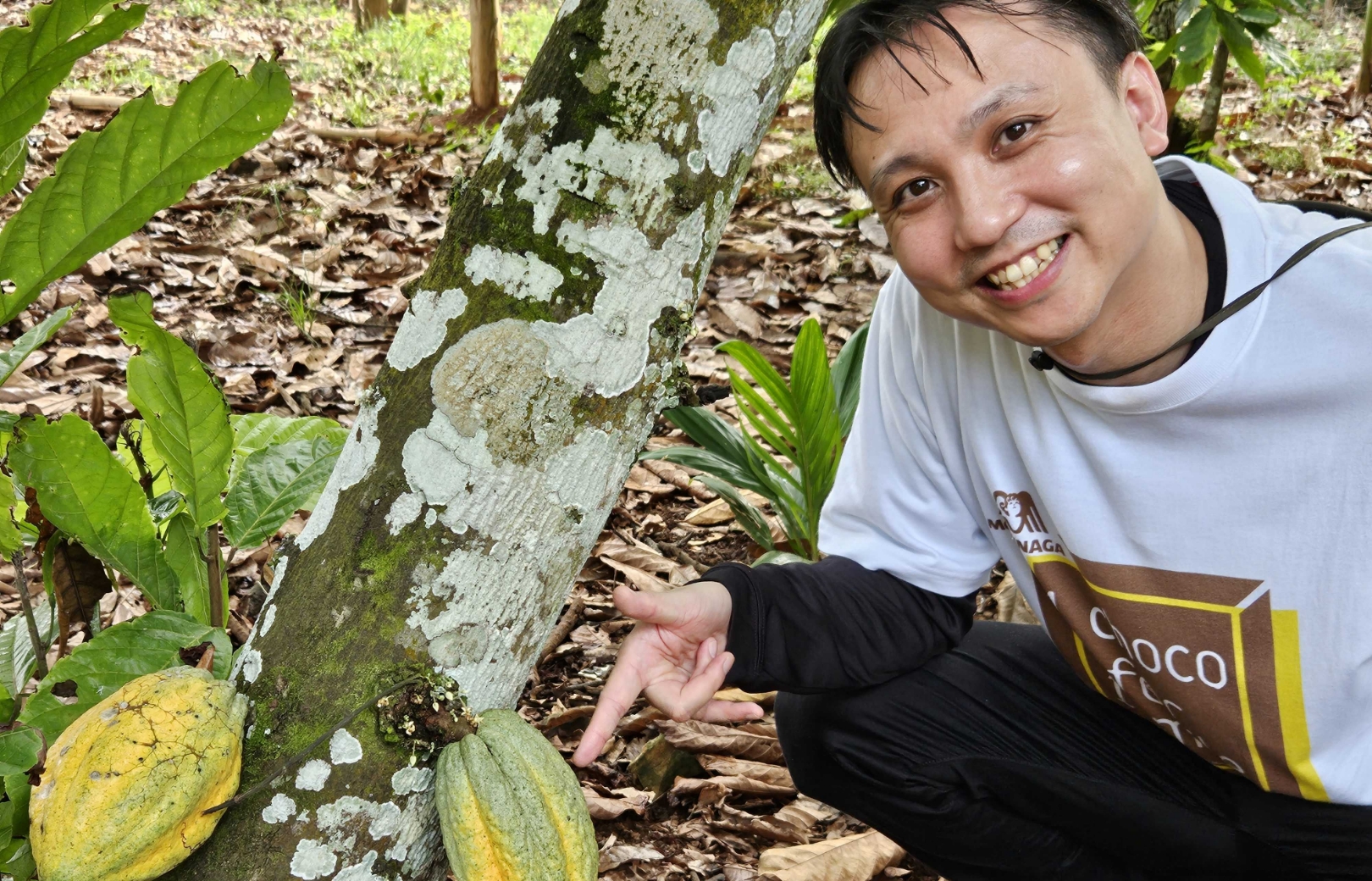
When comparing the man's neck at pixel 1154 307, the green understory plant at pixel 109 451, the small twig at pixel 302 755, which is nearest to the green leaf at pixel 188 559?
the green understory plant at pixel 109 451

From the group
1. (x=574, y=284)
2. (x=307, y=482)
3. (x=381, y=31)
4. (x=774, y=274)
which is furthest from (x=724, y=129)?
(x=381, y=31)

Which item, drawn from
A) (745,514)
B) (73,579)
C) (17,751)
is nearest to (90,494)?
(73,579)

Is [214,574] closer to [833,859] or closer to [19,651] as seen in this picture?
[19,651]

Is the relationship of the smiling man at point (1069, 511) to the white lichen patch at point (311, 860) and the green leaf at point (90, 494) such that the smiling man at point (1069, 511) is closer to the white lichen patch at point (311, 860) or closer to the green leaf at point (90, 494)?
the white lichen patch at point (311, 860)

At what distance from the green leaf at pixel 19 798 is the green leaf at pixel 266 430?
663mm

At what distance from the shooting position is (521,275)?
113 cm

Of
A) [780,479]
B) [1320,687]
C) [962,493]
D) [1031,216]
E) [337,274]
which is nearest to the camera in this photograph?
[1031,216]

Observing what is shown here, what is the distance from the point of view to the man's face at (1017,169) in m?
1.29

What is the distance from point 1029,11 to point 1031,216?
28cm

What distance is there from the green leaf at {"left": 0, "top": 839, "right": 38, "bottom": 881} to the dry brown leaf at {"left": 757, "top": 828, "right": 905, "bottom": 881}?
1.16 m

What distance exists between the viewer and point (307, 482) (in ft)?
4.94

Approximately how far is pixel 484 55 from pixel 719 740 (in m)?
4.81

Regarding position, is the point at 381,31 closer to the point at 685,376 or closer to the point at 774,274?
the point at 774,274

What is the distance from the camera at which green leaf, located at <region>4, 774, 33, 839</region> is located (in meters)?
1.12
